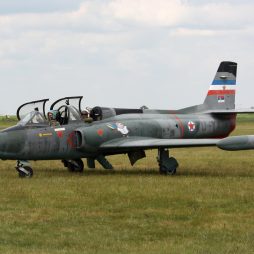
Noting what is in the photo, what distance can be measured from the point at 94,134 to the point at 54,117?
124cm

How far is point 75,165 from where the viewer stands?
21.3 metres

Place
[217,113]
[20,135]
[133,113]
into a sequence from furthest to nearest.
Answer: [217,113]
[133,113]
[20,135]

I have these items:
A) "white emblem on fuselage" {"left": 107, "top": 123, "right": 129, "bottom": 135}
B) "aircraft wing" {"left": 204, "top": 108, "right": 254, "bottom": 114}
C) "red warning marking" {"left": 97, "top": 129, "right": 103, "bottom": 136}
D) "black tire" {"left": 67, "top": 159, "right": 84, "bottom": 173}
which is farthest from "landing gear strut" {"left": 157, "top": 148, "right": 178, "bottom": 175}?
"aircraft wing" {"left": 204, "top": 108, "right": 254, "bottom": 114}

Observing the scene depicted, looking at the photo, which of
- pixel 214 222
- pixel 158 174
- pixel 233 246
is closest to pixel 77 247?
pixel 233 246

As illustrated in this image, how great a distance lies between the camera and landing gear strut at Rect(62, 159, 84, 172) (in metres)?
21.2

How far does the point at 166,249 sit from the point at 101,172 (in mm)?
11573

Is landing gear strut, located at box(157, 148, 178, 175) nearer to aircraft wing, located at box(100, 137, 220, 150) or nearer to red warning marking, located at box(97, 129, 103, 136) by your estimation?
aircraft wing, located at box(100, 137, 220, 150)

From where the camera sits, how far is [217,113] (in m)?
23.8

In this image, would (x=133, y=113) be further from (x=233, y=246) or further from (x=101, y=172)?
(x=233, y=246)

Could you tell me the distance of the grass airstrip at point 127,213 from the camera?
31.8 ft

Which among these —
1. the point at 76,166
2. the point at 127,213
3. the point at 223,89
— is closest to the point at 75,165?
the point at 76,166

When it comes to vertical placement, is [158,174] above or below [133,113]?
below

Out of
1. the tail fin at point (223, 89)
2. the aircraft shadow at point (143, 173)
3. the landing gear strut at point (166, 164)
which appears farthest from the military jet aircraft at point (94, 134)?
the tail fin at point (223, 89)

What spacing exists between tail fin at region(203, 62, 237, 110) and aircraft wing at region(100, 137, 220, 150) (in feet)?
16.1
